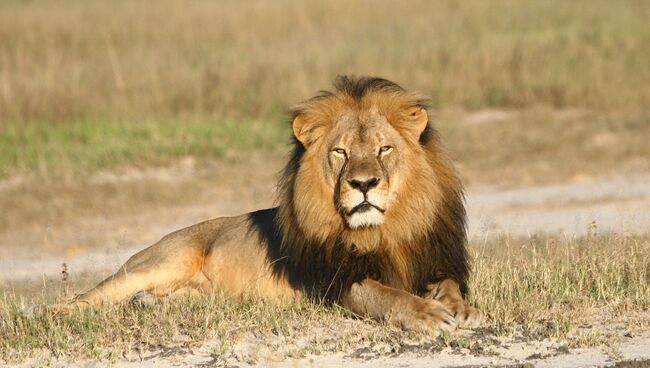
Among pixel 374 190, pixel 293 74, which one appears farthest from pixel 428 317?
pixel 293 74

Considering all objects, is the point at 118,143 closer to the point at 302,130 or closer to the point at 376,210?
the point at 302,130

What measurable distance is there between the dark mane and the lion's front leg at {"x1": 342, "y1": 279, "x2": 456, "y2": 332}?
0.07 meters

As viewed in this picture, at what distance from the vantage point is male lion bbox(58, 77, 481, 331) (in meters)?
4.97

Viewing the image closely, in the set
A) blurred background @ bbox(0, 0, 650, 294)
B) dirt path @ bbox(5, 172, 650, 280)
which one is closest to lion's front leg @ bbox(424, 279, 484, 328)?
dirt path @ bbox(5, 172, 650, 280)

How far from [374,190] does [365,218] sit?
4.9 inches

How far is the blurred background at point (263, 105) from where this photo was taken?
9781mm

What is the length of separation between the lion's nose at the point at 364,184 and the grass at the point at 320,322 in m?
0.57

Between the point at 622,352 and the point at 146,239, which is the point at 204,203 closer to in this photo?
the point at 146,239

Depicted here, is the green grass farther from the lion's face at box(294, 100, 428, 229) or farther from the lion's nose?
the lion's nose

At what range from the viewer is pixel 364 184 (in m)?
4.89

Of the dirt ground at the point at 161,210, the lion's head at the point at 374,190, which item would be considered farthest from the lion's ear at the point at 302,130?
the dirt ground at the point at 161,210

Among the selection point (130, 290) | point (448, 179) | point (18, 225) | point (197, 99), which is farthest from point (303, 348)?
point (197, 99)

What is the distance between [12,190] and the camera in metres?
10.7

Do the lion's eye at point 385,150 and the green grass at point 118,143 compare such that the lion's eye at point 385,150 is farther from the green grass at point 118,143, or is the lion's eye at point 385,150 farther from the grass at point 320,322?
the green grass at point 118,143
